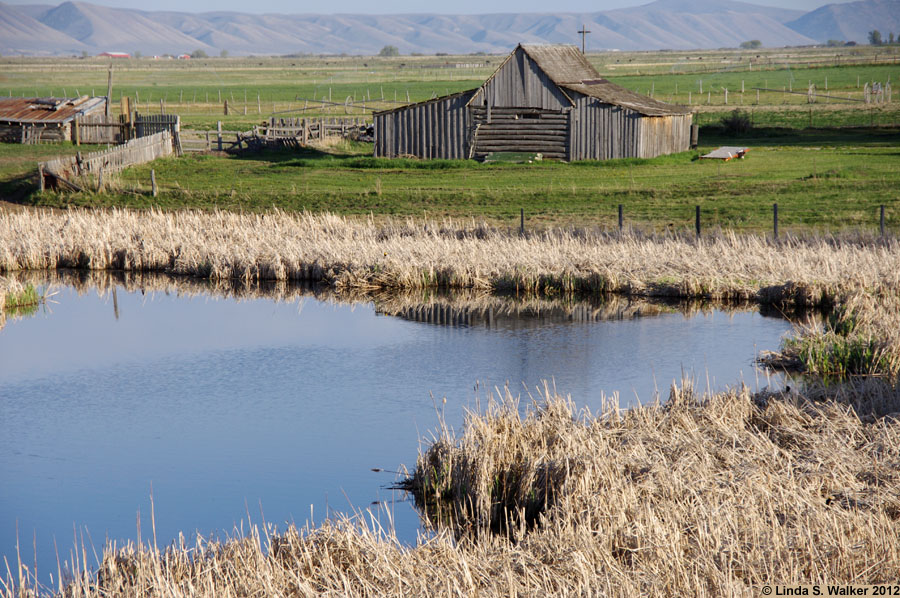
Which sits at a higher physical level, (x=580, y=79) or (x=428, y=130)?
(x=580, y=79)

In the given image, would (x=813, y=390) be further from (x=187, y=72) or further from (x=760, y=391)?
(x=187, y=72)

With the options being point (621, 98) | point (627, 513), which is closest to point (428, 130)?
point (621, 98)

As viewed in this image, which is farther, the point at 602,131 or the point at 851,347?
the point at 602,131

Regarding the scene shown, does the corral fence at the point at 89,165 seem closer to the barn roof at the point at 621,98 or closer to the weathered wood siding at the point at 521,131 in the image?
the weathered wood siding at the point at 521,131

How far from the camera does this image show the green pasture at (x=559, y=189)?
27.1m

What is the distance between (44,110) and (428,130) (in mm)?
19343

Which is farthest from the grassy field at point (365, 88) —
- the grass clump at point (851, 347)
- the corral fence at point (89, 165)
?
the grass clump at point (851, 347)

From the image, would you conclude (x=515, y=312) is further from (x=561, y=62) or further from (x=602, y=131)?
(x=561, y=62)

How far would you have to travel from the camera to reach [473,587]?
6.73m

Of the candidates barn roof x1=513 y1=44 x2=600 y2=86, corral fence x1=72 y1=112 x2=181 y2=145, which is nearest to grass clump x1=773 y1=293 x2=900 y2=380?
barn roof x1=513 y1=44 x2=600 y2=86

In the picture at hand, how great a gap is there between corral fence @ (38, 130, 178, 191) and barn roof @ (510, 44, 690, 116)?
15.6 meters

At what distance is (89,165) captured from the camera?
3375 cm

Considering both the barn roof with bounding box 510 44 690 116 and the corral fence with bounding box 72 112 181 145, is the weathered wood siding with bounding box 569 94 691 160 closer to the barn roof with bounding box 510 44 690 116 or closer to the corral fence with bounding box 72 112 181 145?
the barn roof with bounding box 510 44 690 116

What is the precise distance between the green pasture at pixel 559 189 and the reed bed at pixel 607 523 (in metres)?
14.1
